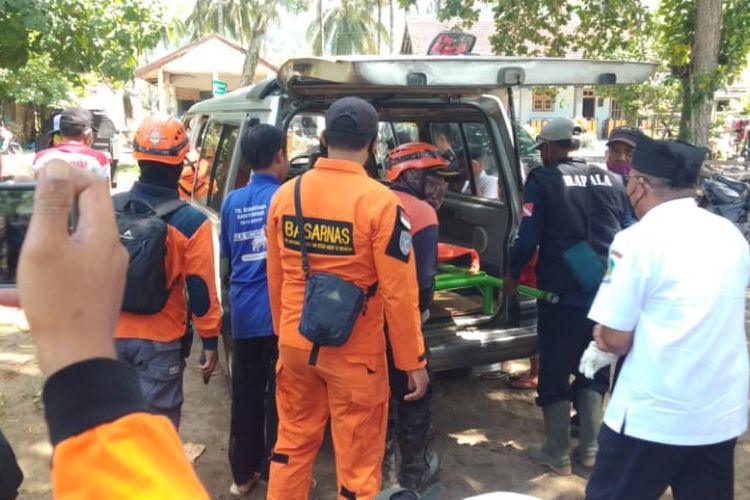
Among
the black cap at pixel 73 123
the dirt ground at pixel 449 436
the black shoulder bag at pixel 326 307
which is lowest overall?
the dirt ground at pixel 449 436

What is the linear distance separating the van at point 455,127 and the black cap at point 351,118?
23 centimetres

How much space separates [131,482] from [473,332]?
3.49 meters

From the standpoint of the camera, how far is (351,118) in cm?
278

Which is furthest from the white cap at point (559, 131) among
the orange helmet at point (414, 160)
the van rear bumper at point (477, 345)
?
the van rear bumper at point (477, 345)

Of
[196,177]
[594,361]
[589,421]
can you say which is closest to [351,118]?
[594,361]

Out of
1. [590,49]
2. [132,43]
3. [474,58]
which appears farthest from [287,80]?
[590,49]

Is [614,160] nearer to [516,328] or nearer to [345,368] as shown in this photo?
[516,328]

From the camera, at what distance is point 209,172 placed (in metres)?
5.14

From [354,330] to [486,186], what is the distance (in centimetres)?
296

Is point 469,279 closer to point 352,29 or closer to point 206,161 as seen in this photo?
point 206,161

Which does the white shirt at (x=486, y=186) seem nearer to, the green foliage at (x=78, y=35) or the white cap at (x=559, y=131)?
the white cap at (x=559, y=131)

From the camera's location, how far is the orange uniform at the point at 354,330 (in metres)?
2.69

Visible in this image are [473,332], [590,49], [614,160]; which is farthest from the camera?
[590,49]

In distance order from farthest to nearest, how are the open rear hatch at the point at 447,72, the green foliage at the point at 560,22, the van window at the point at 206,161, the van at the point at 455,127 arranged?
the green foliage at the point at 560,22 < the van window at the point at 206,161 < the van at the point at 455,127 < the open rear hatch at the point at 447,72
